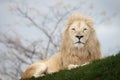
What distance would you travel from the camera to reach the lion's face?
1430cm

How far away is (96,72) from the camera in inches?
482

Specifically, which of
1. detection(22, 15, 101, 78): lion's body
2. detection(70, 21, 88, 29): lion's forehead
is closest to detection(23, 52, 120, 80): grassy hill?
detection(22, 15, 101, 78): lion's body

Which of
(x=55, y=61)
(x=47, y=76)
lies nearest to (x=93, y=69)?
(x=47, y=76)

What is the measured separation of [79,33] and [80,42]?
0.26 meters

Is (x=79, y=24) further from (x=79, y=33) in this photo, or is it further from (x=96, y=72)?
(x=96, y=72)

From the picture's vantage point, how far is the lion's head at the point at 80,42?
565 inches

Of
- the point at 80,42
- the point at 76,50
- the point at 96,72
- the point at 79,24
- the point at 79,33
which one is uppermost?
the point at 79,24

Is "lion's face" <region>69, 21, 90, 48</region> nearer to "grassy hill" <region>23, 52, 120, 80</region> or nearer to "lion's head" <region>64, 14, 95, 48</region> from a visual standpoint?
"lion's head" <region>64, 14, 95, 48</region>

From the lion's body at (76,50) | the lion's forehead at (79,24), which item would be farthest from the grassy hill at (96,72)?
the lion's forehead at (79,24)

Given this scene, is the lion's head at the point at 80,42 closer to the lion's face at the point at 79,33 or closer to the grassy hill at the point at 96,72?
the lion's face at the point at 79,33

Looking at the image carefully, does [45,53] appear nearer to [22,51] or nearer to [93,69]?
[22,51]

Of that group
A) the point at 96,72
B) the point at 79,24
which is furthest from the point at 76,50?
the point at 96,72

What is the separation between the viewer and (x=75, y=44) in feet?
47.1

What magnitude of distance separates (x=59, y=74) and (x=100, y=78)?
5.13 feet
